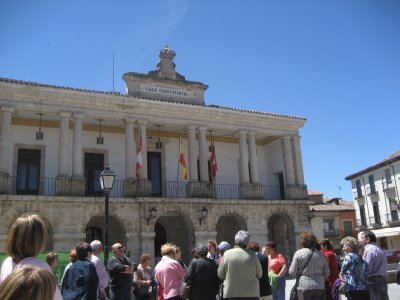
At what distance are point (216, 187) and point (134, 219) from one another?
5329mm

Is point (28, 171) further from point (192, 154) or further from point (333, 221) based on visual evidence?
point (333, 221)

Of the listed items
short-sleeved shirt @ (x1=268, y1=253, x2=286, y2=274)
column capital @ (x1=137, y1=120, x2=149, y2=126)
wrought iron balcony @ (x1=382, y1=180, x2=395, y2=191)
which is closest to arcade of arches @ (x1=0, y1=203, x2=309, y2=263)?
column capital @ (x1=137, y1=120, x2=149, y2=126)

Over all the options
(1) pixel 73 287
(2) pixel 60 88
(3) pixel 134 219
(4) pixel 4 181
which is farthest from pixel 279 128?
(1) pixel 73 287

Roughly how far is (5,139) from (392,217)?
31.0 metres

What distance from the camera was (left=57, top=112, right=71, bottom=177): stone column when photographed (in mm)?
15914

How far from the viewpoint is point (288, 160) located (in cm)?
2031

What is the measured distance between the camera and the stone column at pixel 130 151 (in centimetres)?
1689

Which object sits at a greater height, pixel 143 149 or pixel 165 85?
pixel 165 85

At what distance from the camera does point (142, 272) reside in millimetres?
7602

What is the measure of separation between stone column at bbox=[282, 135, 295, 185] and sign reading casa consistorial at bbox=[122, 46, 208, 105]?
4511 millimetres

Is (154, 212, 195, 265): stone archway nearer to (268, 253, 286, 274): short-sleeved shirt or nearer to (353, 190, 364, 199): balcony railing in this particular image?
(268, 253, 286, 274): short-sleeved shirt

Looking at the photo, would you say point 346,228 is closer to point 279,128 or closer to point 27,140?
point 279,128

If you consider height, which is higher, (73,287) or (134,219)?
(134,219)

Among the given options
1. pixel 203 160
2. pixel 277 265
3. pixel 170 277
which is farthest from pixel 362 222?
pixel 170 277
